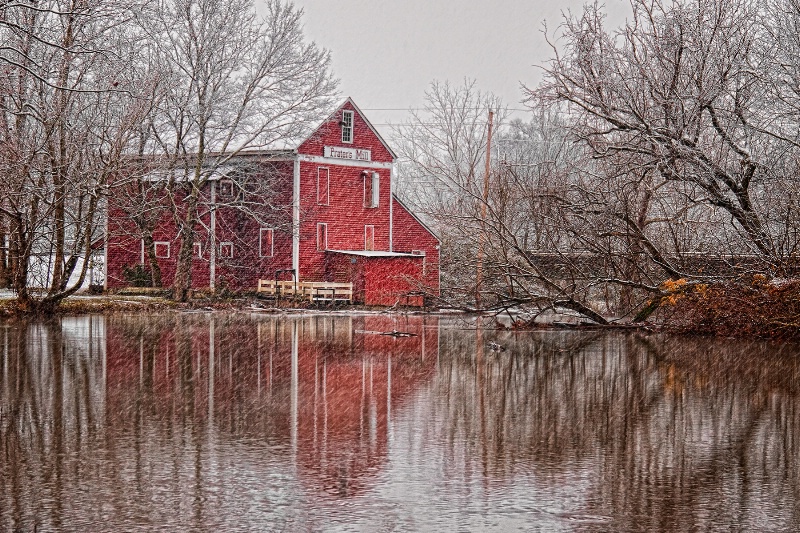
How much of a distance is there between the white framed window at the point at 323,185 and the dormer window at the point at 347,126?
1.93 meters

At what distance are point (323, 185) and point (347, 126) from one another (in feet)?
10.5

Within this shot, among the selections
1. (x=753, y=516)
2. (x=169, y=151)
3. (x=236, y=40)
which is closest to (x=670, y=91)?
(x=753, y=516)

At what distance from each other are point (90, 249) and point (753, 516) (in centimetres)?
2942

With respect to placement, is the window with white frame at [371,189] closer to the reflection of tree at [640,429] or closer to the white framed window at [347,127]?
the white framed window at [347,127]

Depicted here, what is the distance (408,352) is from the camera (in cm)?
2092

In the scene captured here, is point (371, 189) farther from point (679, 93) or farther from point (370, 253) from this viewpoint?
point (679, 93)

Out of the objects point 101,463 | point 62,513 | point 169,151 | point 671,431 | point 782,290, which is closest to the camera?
point 62,513

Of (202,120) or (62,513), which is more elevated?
(202,120)

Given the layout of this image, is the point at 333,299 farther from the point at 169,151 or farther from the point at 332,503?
the point at 332,503

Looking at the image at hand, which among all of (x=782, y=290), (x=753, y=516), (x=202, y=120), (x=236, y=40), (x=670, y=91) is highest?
(x=236, y=40)

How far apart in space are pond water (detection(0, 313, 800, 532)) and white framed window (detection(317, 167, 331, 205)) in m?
30.2

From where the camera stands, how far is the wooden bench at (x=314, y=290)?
148ft

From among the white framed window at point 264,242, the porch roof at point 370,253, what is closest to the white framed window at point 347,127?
the porch roof at point 370,253

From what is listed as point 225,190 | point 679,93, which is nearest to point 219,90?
point 225,190
